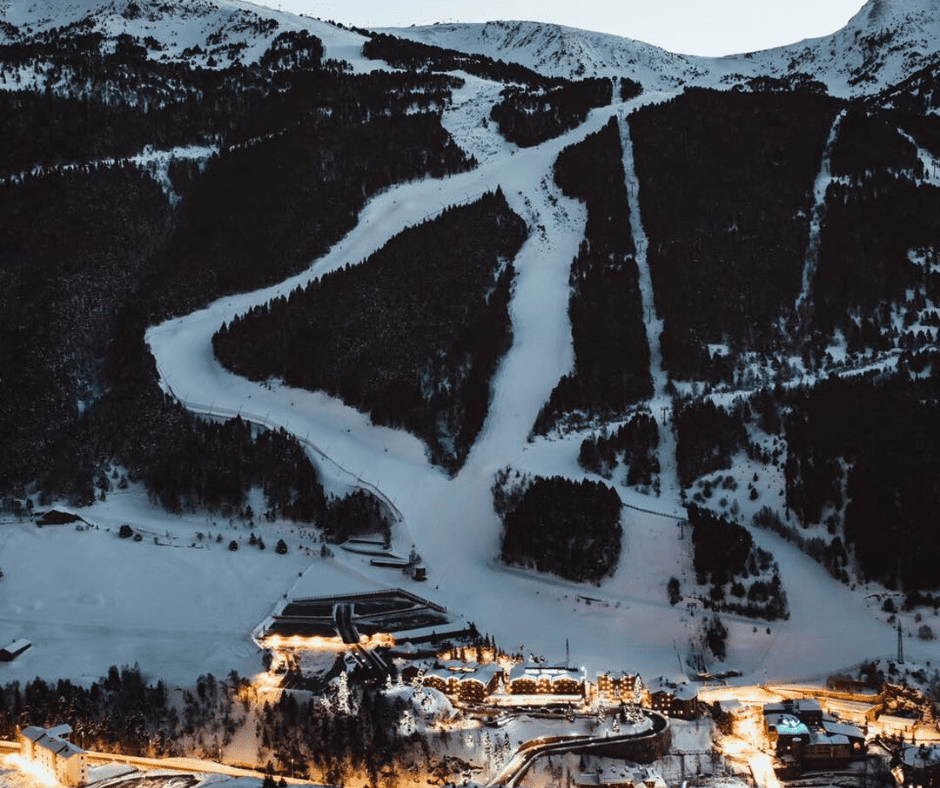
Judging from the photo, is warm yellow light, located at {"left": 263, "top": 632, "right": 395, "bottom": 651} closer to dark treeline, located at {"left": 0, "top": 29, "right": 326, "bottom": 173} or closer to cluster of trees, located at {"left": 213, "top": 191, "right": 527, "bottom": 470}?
cluster of trees, located at {"left": 213, "top": 191, "right": 527, "bottom": 470}

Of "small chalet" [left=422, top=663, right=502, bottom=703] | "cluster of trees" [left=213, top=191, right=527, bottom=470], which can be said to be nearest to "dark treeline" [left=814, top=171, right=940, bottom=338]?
"cluster of trees" [left=213, top=191, right=527, bottom=470]

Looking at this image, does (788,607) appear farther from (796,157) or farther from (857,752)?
(796,157)

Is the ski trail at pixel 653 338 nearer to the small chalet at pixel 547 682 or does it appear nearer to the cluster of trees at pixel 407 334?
the cluster of trees at pixel 407 334

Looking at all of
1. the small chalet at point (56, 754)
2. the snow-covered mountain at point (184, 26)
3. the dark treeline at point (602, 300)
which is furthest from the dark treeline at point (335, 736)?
the snow-covered mountain at point (184, 26)

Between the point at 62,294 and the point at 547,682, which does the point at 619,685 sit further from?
the point at 62,294

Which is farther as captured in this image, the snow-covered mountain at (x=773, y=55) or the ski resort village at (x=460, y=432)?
the snow-covered mountain at (x=773, y=55)

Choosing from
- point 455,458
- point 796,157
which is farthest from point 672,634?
point 796,157
